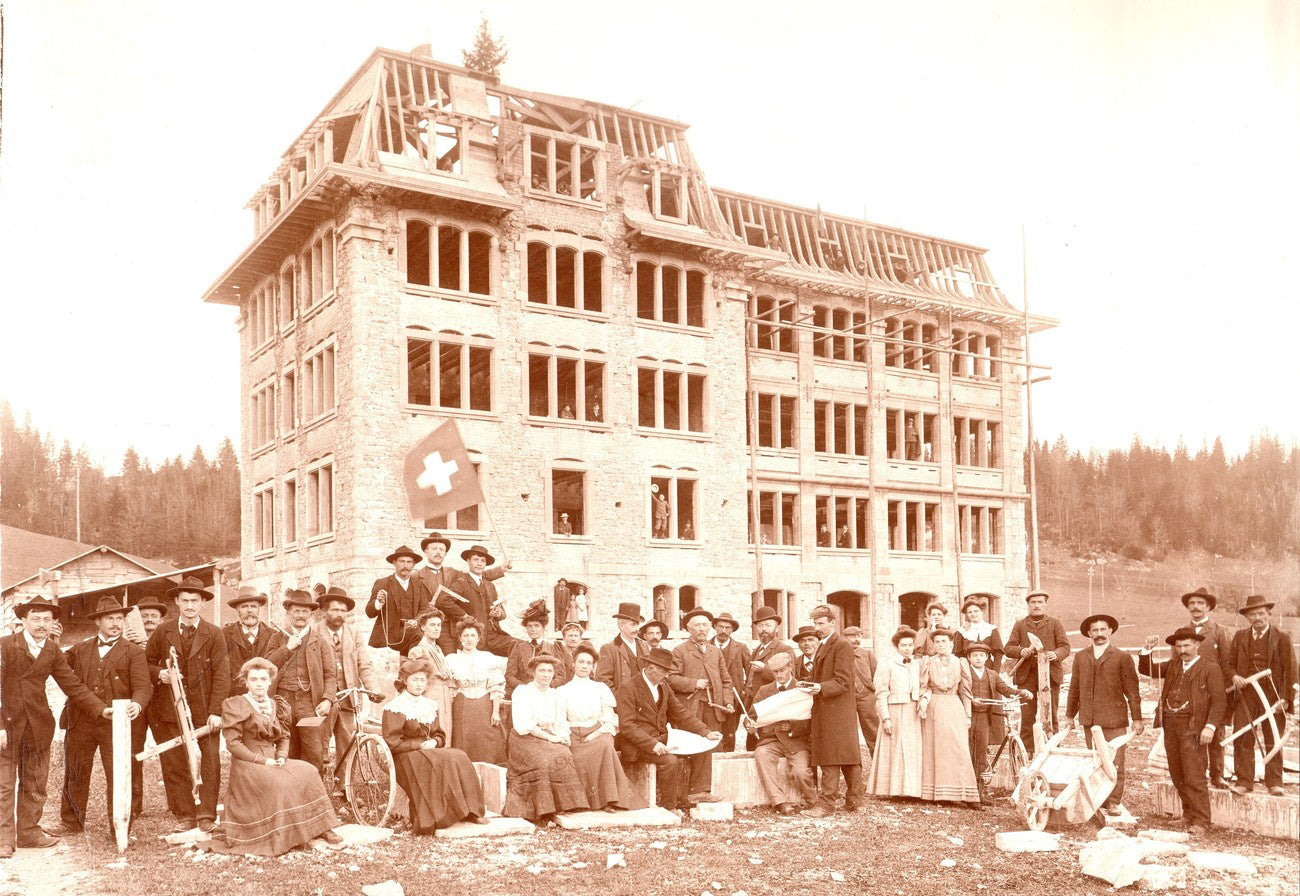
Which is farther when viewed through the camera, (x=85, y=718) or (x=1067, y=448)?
(x=1067, y=448)

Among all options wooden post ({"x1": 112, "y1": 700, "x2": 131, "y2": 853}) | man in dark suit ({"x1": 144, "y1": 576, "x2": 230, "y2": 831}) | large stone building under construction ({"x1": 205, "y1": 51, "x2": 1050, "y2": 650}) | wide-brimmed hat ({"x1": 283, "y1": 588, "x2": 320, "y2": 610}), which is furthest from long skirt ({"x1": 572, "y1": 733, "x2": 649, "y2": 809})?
large stone building under construction ({"x1": 205, "y1": 51, "x2": 1050, "y2": 650})

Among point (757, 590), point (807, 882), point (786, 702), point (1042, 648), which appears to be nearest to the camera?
point (807, 882)

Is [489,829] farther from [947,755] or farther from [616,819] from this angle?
[947,755]

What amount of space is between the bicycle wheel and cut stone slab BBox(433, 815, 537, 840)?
22.3 inches

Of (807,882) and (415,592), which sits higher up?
(415,592)

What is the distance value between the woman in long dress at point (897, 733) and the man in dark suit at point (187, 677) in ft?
19.5

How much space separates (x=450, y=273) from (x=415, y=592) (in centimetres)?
1436

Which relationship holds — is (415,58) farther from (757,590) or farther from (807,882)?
(807,882)

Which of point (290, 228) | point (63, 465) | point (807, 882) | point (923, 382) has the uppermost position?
point (290, 228)

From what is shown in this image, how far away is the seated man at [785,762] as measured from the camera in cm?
1102

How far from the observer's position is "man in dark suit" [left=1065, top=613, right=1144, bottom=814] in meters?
10.6

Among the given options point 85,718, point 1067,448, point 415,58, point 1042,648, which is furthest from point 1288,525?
point 415,58

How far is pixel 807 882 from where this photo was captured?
7984 mm

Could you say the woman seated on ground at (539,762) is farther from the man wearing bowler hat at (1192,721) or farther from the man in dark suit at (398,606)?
the man wearing bowler hat at (1192,721)
